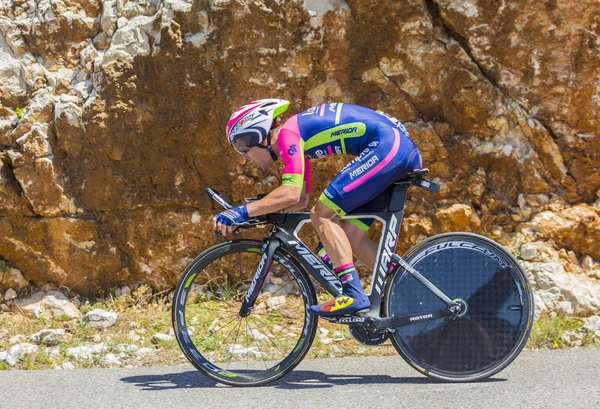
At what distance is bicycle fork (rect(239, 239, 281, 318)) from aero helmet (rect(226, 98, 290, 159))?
25.6 inches

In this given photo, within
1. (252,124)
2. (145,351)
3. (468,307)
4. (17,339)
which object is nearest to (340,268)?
(468,307)

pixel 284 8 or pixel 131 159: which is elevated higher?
pixel 284 8

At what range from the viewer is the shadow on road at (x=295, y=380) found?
4.46m

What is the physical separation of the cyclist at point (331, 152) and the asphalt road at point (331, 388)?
1.77 feet

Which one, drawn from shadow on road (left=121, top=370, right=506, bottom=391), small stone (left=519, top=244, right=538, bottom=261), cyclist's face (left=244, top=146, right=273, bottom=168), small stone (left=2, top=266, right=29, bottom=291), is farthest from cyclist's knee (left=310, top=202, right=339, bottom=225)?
small stone (left=2, top=266, right=29, bottom=291)

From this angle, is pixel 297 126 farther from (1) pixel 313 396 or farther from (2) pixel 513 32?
(2) pixel 513 32

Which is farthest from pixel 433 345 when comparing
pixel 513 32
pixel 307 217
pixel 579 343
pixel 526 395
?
pixel 513 32

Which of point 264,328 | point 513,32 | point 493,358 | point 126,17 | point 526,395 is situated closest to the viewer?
point 526,395

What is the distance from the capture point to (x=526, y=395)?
3.98 metres

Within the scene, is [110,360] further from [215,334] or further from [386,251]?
[386,251]

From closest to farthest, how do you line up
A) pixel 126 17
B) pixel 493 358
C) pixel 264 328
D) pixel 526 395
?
pixel 526 395 < pixel 493 358 < pixel 264 328 < pixel 126 17

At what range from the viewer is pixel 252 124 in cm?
455

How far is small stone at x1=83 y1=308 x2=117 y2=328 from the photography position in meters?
6.15

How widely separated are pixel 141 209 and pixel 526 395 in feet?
13.0
